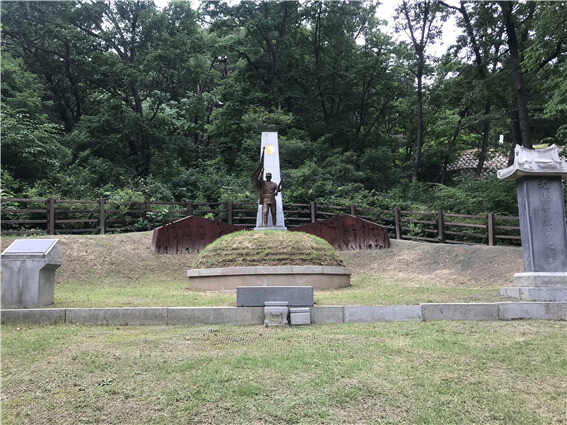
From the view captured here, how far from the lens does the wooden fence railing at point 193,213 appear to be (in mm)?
15438

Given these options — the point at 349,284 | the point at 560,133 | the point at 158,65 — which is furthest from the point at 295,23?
the point at 349,284

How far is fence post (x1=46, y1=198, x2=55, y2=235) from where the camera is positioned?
15875 millimetres

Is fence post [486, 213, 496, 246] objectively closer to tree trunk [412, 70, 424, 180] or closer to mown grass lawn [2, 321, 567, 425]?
mown grass lawn [2, 321, 567, 425]

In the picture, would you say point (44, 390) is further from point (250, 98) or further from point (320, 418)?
point (250, 98)

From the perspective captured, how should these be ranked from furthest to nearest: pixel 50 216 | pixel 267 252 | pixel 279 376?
pixel 50 216 < pixel 267 252 < pixel 279 376

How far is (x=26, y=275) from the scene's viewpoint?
702cm

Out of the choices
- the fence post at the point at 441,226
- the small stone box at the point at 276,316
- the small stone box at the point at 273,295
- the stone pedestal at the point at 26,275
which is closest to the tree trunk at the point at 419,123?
the fence post at the point at 441,226

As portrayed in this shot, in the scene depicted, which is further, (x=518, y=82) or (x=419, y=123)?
(x=419, y=123)

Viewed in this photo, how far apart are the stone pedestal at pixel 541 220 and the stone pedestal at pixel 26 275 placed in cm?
860

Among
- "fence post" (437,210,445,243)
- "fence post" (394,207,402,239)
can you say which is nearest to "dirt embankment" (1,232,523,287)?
"fence post" (437,210,445,243)

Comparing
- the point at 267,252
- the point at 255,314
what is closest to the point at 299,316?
the point at 255,314

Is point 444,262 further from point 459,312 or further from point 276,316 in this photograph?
point 276,316

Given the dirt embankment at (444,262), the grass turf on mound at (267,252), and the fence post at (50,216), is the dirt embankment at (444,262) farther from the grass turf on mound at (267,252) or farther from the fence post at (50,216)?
the fence post at (50,216)

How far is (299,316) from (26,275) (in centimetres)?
447
